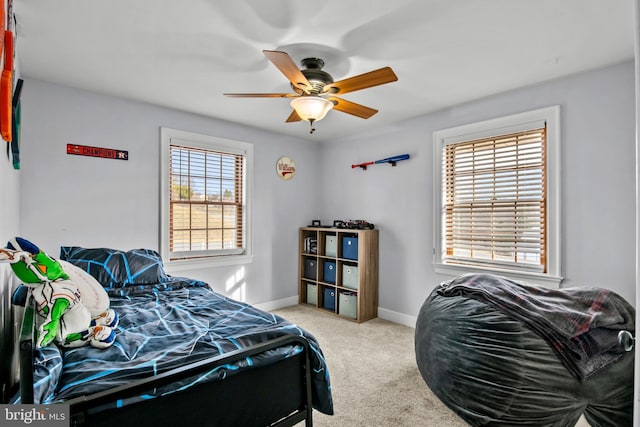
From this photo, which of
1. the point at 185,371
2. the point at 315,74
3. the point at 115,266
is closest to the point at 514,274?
the point at 315,74

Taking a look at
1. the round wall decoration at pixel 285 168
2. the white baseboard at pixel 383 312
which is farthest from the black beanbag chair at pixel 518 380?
the round wall decoration at pixel 285 168

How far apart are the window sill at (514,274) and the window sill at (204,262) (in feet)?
7.64

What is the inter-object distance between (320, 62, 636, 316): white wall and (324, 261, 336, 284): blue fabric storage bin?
703 mm

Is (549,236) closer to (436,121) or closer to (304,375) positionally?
(436,121)

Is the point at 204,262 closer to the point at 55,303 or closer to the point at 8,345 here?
the point at 8,345

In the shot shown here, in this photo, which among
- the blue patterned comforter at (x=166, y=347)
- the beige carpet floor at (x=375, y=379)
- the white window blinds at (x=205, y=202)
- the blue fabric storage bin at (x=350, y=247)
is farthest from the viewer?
the blue fabric storage bin at (x=350, y=247)

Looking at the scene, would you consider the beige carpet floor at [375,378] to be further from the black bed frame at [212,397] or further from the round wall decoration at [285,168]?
the round wall decoration at [285,168]

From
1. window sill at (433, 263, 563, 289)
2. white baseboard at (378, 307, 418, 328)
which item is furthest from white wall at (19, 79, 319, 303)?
window sill at (433, 263, 563, 289)

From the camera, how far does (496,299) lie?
6.55 feet

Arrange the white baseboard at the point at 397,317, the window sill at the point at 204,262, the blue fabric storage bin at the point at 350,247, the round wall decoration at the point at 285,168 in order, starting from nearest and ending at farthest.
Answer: the window sill at the point at 204,262 < the white baseboard at the point at 397,317 < the blue fabric storage bin at the point at 350,247 < the round wall decoration at the point at 285,168

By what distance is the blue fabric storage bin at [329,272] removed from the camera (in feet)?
14.7

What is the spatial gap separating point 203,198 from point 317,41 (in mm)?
2423

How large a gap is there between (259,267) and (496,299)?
10.3ft

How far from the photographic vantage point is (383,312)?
14.1 ft
